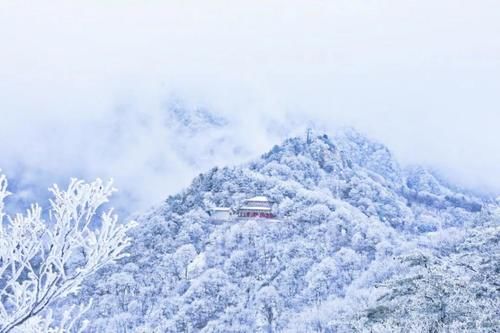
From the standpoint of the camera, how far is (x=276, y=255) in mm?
49031

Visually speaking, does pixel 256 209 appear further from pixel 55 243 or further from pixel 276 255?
pixel 55 243

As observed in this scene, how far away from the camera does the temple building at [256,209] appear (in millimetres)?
57750

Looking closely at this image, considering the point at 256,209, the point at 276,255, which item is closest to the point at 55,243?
the point at 276,255

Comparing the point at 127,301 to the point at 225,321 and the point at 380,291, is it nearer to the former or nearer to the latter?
the point at 225,321

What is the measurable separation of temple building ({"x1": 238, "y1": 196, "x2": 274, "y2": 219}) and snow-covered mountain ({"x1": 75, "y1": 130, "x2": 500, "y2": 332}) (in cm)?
116

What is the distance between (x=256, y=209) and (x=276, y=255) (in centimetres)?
969

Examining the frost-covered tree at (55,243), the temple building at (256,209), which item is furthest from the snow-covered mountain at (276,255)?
the frost-covered tree at (55,243)

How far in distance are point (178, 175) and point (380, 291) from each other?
67547 mm

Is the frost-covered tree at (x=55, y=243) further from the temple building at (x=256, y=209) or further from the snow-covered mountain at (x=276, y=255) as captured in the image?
the temple building at (x=256, y=209)

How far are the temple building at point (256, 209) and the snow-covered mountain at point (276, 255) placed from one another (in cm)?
116

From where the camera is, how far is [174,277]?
165ft

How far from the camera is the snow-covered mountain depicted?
39.6m

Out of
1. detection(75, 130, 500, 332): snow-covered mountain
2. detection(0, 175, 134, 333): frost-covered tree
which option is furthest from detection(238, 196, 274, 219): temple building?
detection(0, 175, 134, 333): frost-covered tree

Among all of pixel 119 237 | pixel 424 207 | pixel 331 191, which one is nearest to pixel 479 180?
pixel 424 207
